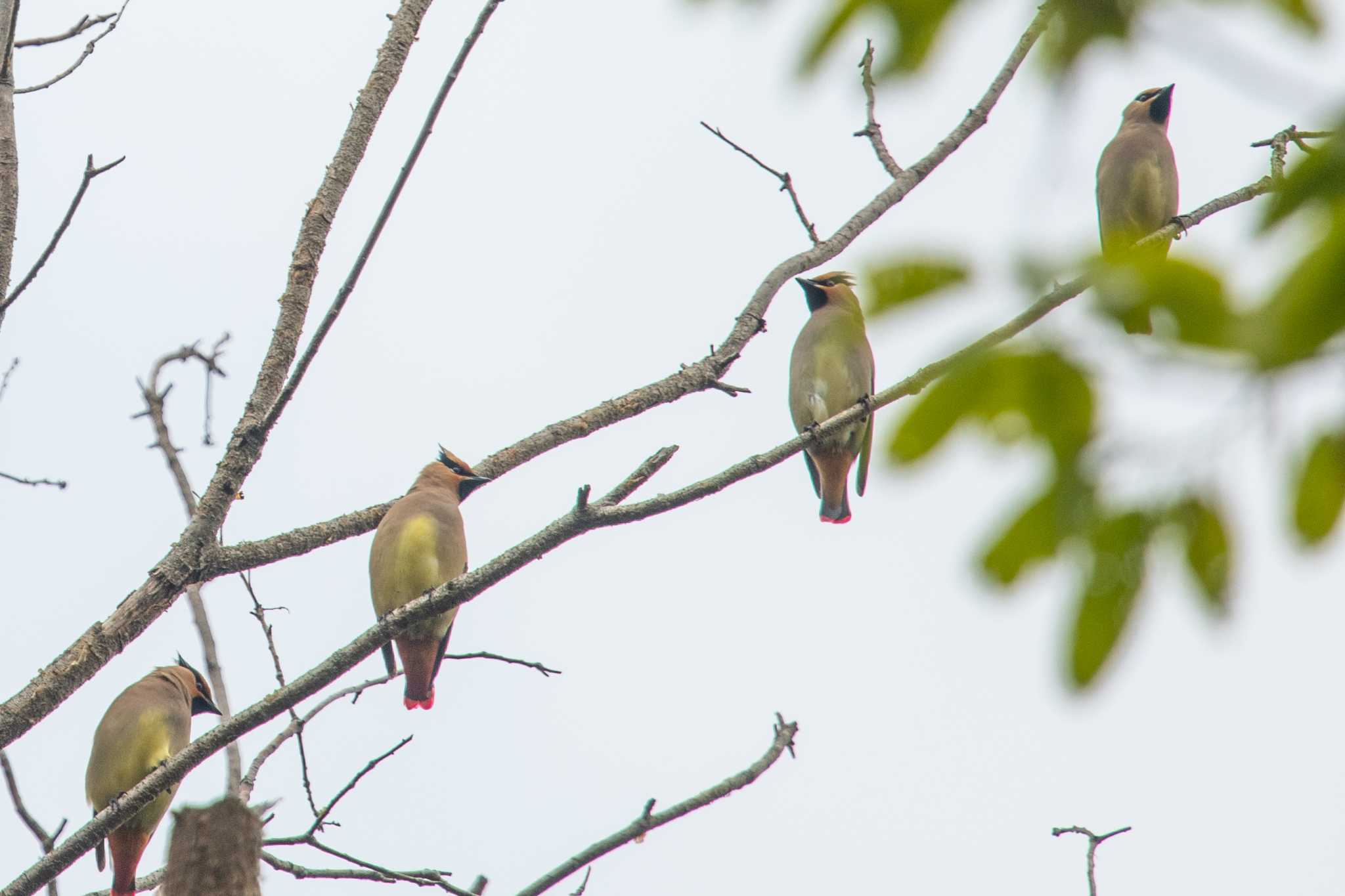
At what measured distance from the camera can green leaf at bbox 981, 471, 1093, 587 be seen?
1.10 m

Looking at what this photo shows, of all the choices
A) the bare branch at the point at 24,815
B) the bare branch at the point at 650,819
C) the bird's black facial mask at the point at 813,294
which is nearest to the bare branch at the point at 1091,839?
the bare branch at the point at 650,819

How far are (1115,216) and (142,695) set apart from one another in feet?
17.1

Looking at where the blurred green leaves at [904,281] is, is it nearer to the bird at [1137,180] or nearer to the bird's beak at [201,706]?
the bird's beak at [201,706]

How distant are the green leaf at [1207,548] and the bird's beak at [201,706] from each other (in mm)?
6851

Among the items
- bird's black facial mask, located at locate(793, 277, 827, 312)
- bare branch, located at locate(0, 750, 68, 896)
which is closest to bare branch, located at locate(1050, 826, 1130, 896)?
bare branch, located at locate(0, 750, 68, 896)

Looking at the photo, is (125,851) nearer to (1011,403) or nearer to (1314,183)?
(1011,403)

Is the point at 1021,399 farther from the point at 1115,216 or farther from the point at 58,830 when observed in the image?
the point at 1115,216

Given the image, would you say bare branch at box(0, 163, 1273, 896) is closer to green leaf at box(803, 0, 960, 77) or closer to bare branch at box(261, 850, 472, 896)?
bare branch at box(261, 850, 472, 896)

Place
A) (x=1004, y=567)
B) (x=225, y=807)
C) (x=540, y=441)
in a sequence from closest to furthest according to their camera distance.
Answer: (x=1004, y=567)
(x=225, y=807)
(x=540, y=441)

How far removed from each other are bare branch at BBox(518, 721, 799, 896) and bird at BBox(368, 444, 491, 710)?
329 centimetres

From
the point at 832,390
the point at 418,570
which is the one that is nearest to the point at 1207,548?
the point at 418,570

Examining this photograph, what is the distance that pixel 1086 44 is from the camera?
3.62 feet

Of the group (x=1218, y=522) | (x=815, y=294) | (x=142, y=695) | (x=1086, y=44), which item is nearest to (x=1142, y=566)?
(x=1218, y=522)

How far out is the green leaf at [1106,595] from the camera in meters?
1.10
